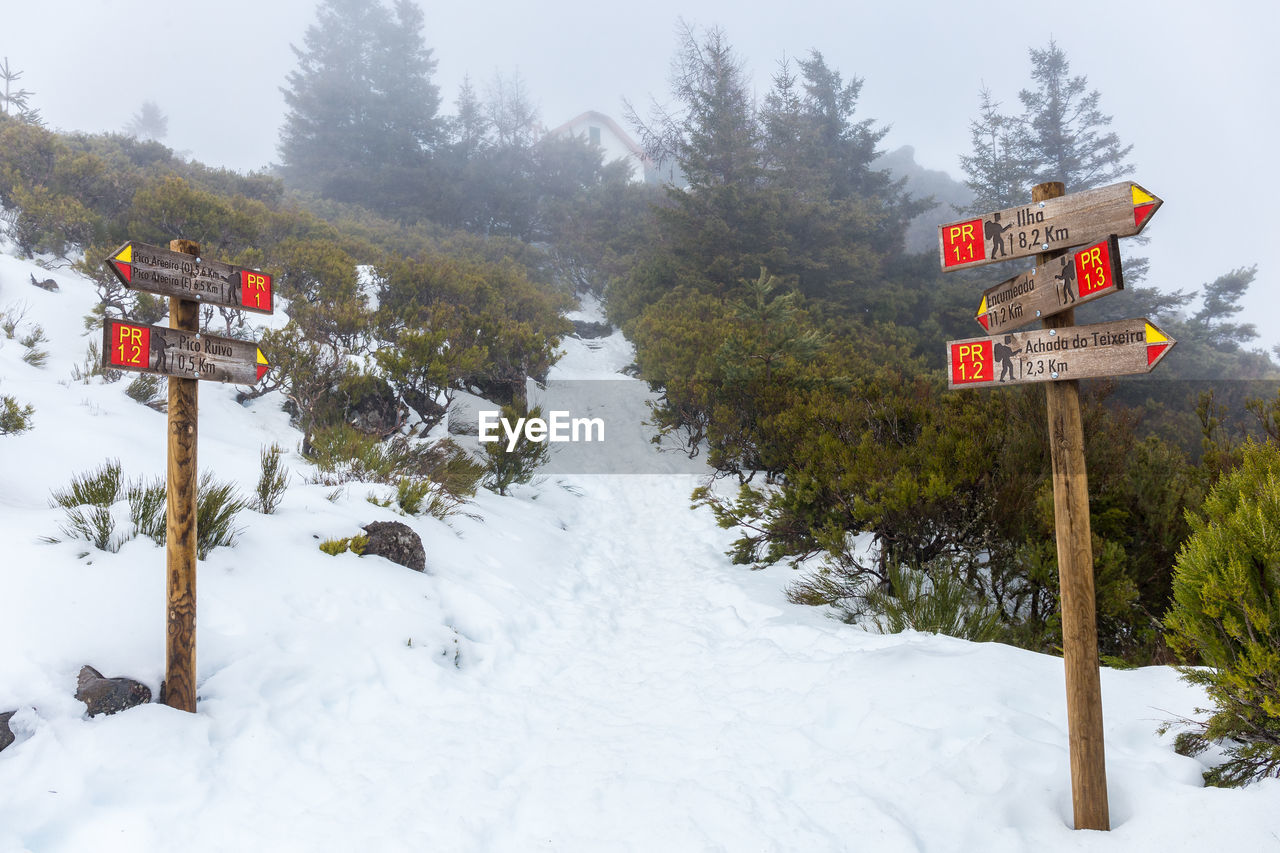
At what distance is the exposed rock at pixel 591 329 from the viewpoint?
2125 centimetres

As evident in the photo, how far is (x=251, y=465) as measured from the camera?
21.0ft

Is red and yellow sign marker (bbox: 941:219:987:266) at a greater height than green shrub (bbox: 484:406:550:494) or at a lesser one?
greater

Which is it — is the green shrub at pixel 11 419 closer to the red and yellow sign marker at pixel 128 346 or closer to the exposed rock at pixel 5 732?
the red and yellow sign marker at pixel 128 346

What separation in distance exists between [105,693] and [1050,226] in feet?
15.5

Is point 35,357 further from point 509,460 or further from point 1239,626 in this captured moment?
point 1239,626

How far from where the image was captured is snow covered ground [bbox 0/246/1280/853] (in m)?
2.41

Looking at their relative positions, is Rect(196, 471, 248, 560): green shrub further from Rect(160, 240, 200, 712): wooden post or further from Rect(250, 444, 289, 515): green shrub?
Rect(160, 240, 200, 712): wooden post

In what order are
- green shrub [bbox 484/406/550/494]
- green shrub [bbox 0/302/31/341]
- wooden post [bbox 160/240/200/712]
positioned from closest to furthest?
1. wooden post [bbox 160/240/200/712]
2. green shrub [bbox 0/302/31/341]
3. green shrub [bbox 484/406/550/494]

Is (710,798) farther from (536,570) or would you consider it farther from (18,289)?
(18,289)

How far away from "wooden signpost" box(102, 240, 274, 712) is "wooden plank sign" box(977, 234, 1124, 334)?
384 cm

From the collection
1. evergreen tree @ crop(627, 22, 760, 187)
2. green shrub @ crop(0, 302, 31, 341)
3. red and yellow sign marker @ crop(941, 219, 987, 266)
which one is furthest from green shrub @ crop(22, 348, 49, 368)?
evergreen tree @ crop(627, 22, 760, 187)

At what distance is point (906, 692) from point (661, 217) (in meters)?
18.4

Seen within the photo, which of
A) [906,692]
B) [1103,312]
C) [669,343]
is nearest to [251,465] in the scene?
[906,692]

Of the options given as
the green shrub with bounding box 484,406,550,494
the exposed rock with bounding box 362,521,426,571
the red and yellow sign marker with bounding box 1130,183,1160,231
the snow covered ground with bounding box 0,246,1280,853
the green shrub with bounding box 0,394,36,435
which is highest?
the red and yellow sign marker with bounding box 1130,183,1160,231
